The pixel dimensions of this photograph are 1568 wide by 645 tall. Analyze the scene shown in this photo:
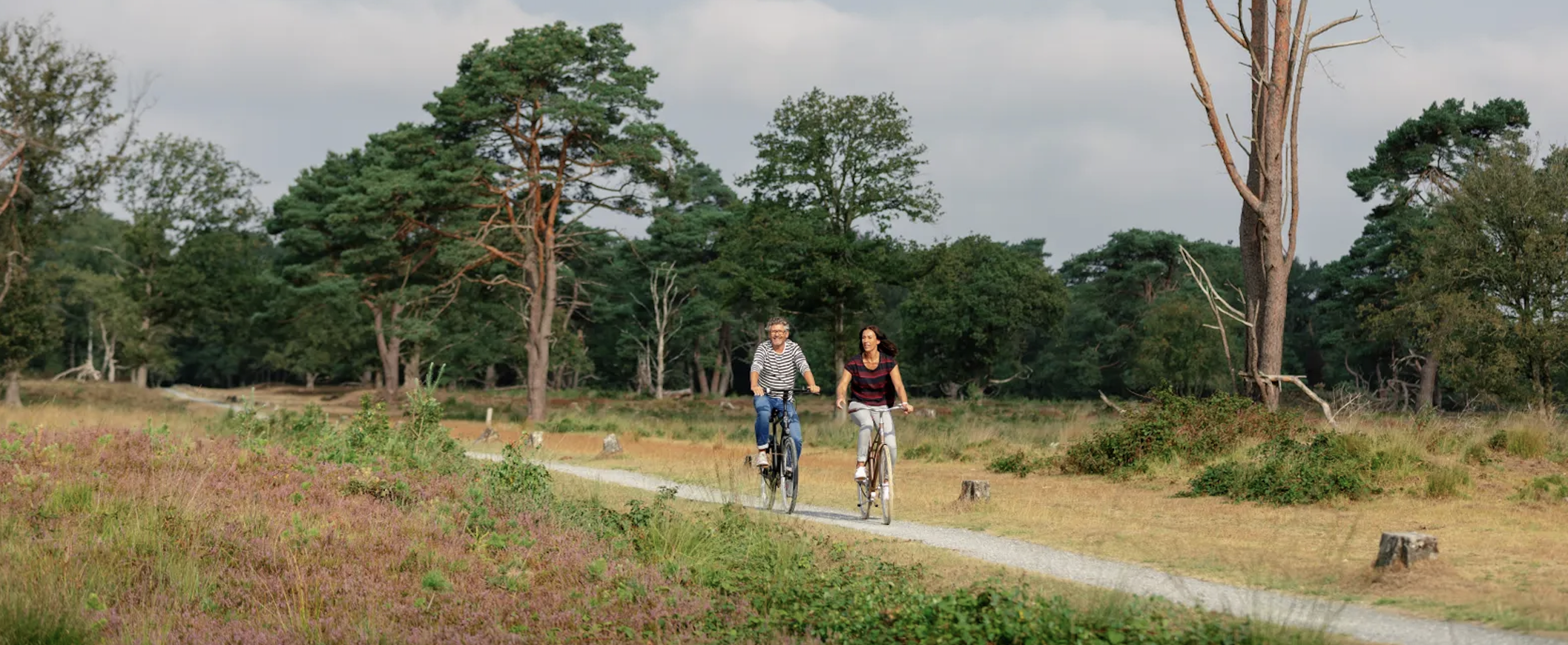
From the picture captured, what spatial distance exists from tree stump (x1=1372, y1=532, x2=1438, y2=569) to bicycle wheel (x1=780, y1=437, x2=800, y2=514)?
17.9ft

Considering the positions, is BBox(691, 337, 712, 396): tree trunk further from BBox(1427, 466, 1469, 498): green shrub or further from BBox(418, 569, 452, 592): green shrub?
BBox(418, 569, 452, 592): green shrub

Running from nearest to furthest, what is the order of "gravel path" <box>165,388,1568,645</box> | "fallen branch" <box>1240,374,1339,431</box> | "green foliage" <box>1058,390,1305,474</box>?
1. "gravel path" <box>165,388,1568,645</box>
2. "green foliage" <box>1058,390,1305,474</box>
3. "fallen branch" <box>1240,374,1339,431</box>

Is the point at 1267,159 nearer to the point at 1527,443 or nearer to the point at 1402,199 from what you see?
the point at 1527,443

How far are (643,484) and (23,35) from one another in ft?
92.2

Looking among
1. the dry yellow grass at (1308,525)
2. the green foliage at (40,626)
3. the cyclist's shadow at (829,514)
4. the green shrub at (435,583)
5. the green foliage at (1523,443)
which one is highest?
the green foliage at (1523,443)

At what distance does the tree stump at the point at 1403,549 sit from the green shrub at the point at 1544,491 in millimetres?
5698

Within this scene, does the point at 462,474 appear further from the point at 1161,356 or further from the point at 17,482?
the point at 1161,356

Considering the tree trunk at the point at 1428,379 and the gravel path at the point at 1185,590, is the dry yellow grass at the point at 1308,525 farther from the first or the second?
the tree trunk at the point at 1428,379

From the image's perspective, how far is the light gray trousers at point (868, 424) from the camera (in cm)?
1202

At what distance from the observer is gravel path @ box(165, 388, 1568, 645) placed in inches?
273

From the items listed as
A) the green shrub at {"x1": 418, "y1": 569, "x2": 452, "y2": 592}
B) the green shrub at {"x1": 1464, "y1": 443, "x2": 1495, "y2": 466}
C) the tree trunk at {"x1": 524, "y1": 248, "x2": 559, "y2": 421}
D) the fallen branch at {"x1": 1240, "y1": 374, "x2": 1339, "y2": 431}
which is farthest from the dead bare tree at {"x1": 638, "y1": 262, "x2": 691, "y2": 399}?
the green shrub at {"x1": 418, "y1": 569, "x2": 452, "y2": 592}

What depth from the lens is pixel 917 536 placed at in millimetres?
11398

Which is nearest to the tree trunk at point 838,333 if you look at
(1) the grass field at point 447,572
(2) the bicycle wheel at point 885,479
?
(1) the grass field at point 447,572

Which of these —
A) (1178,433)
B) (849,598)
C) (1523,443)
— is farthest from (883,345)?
(1523,443)
